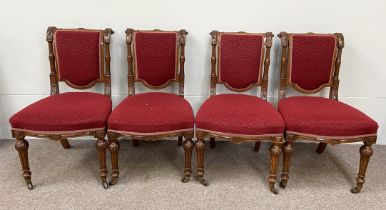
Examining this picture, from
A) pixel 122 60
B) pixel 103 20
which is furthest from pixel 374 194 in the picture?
pixel 103 20

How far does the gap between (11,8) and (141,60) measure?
1.04 meters

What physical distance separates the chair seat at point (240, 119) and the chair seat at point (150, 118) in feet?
0.34

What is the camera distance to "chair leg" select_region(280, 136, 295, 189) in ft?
6.71

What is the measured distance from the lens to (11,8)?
243 centimetres

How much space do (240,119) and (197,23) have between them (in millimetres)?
890

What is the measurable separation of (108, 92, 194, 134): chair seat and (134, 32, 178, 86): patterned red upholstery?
31 centimetres

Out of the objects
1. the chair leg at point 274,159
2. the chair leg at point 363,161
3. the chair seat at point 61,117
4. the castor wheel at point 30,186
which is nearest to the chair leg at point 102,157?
the chair seat at point 61,117

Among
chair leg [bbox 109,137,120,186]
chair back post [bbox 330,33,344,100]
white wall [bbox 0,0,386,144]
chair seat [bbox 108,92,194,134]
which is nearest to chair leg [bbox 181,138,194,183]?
chair seat [bbox 108,92,194,134]

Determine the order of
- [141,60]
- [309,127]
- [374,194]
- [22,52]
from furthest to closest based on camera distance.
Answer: [22,52] < [141,60] < [374,194] < [309,127]

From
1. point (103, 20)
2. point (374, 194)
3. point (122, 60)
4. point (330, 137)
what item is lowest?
point (374, 194)

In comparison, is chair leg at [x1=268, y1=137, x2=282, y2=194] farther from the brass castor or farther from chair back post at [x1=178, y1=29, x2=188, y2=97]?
chair back post at [x1=178, y1=29, x2=188, y2=97]

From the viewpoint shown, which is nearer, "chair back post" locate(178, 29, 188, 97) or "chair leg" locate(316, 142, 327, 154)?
"chair back post" locate(178, 29, 188, 97)

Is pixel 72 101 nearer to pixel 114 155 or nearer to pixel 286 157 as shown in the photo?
pixel 114 155

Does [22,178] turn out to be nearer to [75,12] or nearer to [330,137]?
[75,12]
